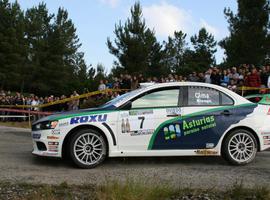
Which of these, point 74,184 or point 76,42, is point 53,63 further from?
point 74,184

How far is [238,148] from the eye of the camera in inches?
359

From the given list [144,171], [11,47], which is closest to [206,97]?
[144,171]

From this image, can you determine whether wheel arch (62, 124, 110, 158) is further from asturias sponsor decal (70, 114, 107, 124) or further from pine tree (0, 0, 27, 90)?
pine tree (0, 0, 27, 90)

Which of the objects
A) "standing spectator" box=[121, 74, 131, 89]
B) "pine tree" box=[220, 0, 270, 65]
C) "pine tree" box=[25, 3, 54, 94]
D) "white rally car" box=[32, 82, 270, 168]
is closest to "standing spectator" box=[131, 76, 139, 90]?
"standing spectator" box=[121, 74, 131, 89]

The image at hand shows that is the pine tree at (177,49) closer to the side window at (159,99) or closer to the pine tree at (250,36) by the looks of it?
the pine tree at (250,36)

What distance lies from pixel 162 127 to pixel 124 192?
9.80ft

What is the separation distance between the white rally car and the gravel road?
28cm

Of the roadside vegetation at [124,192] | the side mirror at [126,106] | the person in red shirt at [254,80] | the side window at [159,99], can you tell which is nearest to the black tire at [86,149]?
the side mirror at [126,106]

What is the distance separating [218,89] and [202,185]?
2.61 meters

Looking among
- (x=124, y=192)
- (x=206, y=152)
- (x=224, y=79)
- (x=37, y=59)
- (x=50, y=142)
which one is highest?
(x=37, y=59)

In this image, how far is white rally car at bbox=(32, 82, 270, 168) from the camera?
861cm

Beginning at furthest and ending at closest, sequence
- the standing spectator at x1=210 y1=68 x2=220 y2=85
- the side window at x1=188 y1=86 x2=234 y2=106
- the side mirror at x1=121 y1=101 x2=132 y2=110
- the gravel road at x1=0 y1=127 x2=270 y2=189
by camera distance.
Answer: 1. the standing spectator at x1=210 y1=68 x2=220 y2=85
2. the side window at x1=188 y1=86 x2=234 y2=106
3. the side mirror at x1=121 y1=101 x2=132 y2=110
4. the gravel road at x1=0 y1=127 x2=270 y2=189

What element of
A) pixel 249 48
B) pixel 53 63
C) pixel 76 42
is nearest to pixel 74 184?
pixel 249 48

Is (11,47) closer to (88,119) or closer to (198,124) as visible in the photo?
(88,119)
